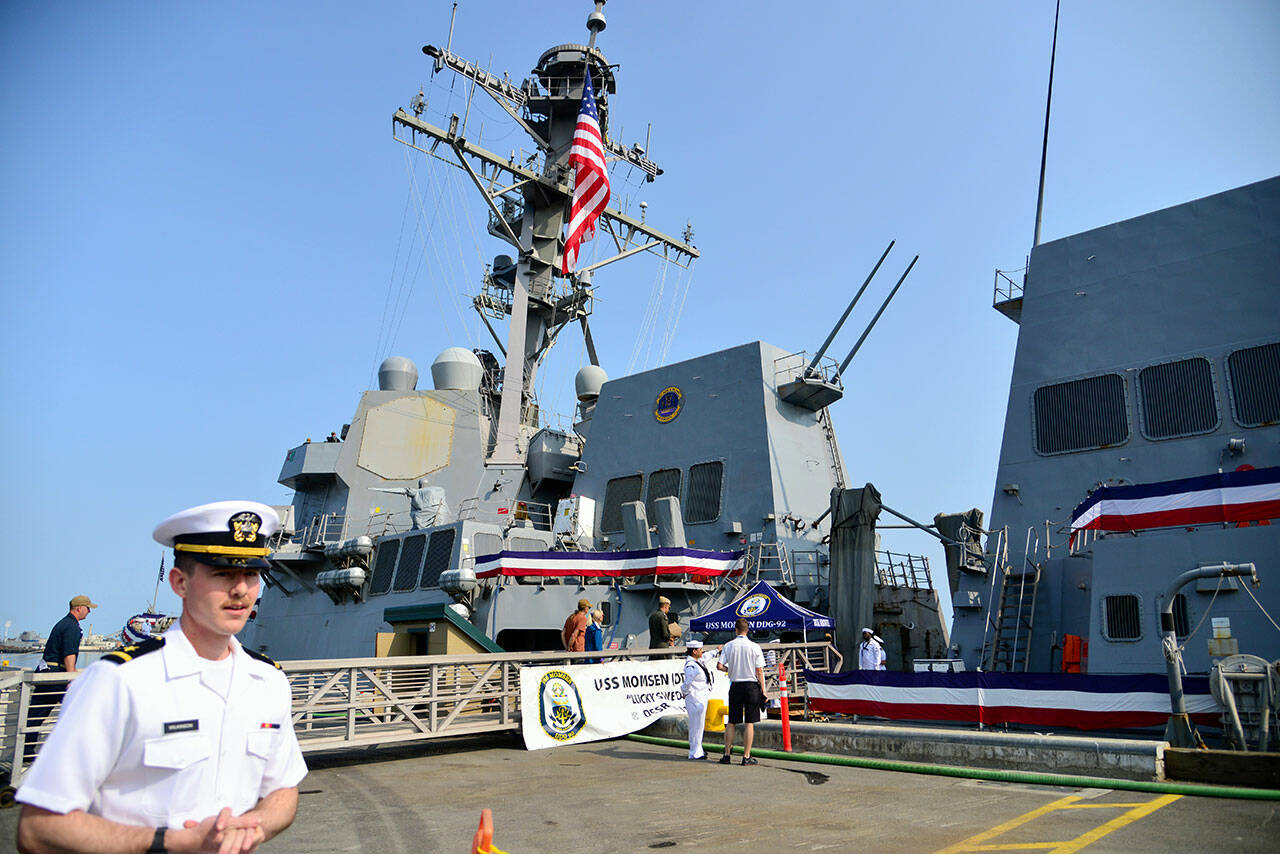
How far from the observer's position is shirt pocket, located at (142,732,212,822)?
1.74m

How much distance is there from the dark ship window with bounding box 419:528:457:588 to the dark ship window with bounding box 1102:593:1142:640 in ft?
38.2

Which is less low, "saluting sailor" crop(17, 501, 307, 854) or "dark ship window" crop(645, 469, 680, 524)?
"dark ship window" crop(645, 469, 680, 524)

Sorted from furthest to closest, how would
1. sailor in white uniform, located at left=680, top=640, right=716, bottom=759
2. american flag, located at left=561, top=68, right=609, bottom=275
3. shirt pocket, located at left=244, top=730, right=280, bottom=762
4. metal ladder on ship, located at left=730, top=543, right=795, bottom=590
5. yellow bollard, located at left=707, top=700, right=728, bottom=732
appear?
american flag, located at left=561, top=68, right=609, bottom=275
metal ladder on ship, located at left=730, top=543, right=795, bottom=590
yellow bollard, located at left=707, top=700, right=728, bottom=732
sailor in white uniform, located at left=680, top=640, right=716, bottom=759
shirt pocket, located at left=244, top=730, right=280, bottom=762

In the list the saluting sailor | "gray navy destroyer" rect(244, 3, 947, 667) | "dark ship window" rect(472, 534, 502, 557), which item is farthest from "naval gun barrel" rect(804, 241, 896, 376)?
the saluting sailor

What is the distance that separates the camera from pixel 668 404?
1905 centimetres

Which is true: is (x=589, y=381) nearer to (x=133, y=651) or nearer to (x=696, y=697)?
(x=696, y=697)

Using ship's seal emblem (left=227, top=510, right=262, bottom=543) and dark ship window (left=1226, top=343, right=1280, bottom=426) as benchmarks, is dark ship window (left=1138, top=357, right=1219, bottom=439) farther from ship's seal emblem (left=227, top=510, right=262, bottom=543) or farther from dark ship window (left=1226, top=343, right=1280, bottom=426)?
ship's seal emblem (left=227, top=510, right=262, bottom=543)

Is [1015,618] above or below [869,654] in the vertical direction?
above

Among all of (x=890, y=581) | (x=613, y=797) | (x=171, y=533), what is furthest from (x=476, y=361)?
(x=171, y=533)

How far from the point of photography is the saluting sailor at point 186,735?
162 cm

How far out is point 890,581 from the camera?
53.9 feet

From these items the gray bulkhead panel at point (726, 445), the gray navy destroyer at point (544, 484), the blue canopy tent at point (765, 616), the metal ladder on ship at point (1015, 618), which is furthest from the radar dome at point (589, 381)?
the metal ladder on ship at point (1015, 618)

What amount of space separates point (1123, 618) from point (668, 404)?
35.5ft

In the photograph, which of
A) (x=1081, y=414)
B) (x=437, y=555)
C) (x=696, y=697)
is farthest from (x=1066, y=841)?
(x=437, y=555)
